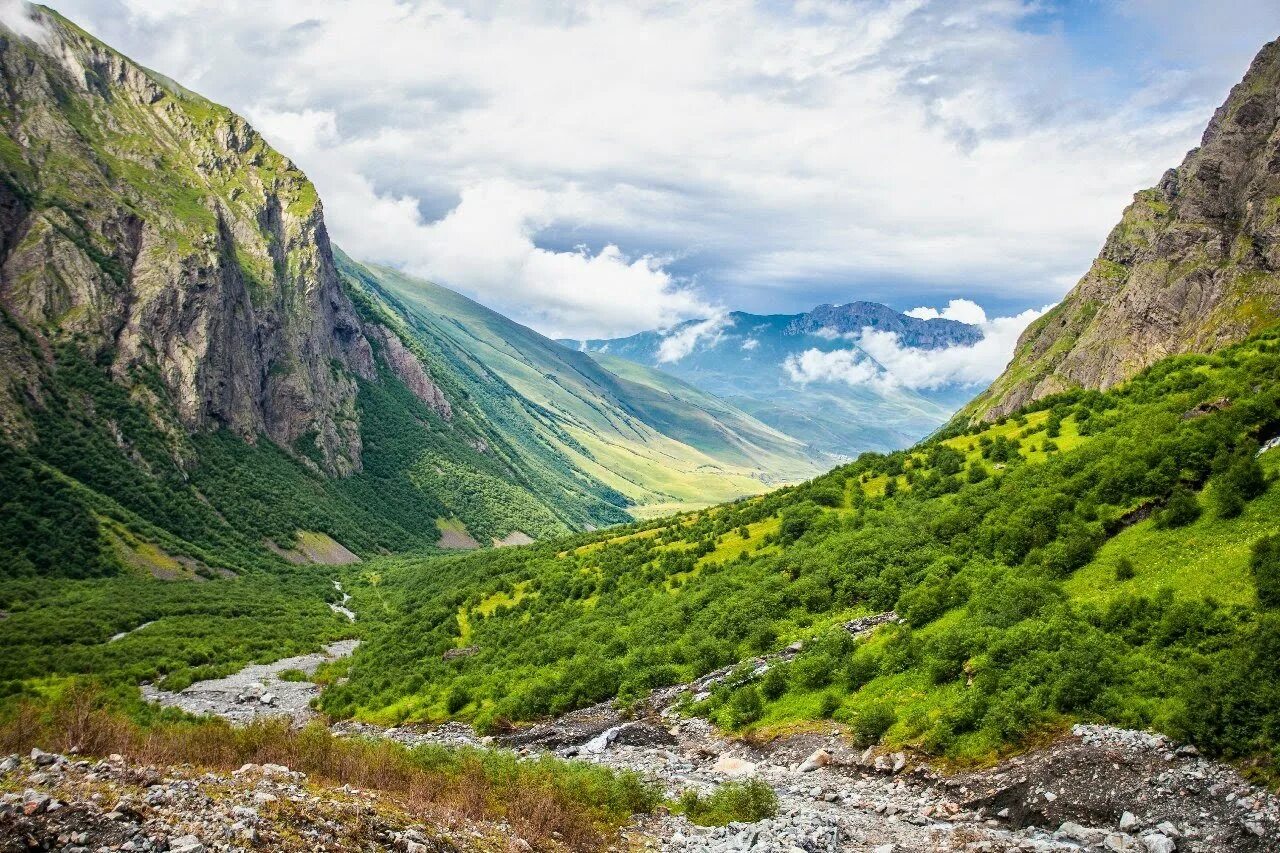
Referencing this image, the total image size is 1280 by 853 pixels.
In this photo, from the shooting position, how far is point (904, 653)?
29484 mm

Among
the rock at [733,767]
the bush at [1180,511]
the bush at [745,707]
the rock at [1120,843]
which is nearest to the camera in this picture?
the rock at [1120,843]

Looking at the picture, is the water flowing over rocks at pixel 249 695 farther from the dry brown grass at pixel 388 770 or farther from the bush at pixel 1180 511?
the bush at pixel 1180 511

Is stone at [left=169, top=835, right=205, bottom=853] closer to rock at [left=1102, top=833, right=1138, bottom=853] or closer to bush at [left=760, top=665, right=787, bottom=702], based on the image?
rock at [left=1102, top=833, right=1138, bottom=853]

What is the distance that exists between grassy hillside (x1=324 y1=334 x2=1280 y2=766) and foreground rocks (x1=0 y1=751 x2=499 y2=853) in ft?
52.6

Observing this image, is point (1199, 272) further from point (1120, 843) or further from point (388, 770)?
point (388, 770)

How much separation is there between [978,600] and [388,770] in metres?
22.7

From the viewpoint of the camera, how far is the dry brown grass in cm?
1903

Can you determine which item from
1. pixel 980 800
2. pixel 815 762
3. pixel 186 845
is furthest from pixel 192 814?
pixel 980 800

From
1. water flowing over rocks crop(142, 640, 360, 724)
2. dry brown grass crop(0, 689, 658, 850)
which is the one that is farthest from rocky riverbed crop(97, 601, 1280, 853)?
water flowing over rocks crop(142, 640, 360, 724)

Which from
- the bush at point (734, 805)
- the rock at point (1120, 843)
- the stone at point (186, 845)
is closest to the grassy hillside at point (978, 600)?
the rock at point (1120, 843)

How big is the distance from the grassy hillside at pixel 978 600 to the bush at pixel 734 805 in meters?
5.36

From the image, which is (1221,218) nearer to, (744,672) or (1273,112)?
(1273,112)

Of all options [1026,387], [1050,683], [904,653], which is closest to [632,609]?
[904,653]

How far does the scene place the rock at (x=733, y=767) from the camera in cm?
2680
